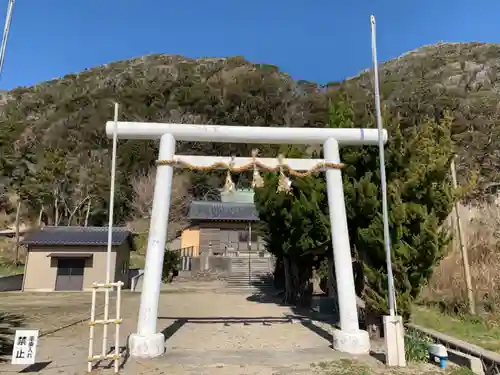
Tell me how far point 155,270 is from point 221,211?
2714 cm

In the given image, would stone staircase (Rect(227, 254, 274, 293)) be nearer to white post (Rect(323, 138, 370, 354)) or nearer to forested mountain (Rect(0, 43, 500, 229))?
forested mountain (Rect(0, 43, 500, 229))

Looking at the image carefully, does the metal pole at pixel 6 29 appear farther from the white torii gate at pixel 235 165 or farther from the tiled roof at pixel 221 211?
the tiled roof at pixel 221 211

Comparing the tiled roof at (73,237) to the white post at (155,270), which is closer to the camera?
the white post at (155,270)

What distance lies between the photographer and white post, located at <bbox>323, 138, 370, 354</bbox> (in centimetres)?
665

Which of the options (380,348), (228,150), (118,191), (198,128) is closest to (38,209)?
(118,191)

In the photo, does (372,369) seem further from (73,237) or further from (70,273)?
(73,237)

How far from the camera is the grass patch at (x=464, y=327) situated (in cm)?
659

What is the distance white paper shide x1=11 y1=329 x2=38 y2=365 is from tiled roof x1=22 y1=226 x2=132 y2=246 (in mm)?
17827

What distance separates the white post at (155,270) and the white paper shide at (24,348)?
1540 millimetres

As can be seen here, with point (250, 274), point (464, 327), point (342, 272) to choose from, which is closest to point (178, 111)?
point (250, 274)

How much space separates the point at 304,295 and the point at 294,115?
42.0 meters

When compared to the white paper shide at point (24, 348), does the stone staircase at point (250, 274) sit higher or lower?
higher

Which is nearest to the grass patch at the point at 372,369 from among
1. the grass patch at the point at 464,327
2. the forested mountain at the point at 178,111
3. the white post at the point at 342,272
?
the white post at the point at 342,272

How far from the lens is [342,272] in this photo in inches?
279
